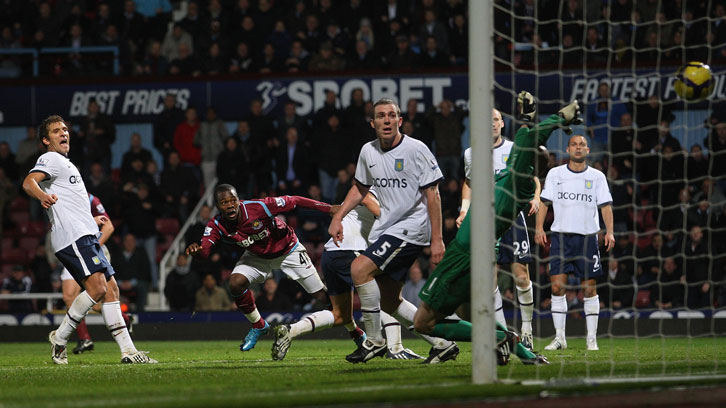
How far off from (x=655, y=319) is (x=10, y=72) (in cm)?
1376

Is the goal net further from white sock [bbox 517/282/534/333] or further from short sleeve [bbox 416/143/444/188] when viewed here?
short sleeve [bbox 416/143/444/188]

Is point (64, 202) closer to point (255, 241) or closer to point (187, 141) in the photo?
point (255, 241)

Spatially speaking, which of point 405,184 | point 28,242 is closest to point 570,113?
point 405,184

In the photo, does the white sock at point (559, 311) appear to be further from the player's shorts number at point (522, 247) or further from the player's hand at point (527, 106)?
the player's hand at point (527, 106)

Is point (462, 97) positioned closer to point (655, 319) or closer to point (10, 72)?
point (655, 319)

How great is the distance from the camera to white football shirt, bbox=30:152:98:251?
9.77 m

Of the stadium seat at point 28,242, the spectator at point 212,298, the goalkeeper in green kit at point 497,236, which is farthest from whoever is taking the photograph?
the stadium seat at point 28,242

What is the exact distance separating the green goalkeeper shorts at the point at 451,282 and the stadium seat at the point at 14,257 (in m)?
13.9

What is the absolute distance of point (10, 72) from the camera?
21125mm

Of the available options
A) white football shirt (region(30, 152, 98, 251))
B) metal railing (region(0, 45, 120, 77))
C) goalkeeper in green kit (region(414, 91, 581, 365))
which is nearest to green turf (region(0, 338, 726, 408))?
goalkeeper in green kit (region(414, 91, 581, 365))

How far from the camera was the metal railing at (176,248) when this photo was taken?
18.0 metres

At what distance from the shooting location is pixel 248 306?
429 inches

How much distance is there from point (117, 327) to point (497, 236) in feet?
13.8

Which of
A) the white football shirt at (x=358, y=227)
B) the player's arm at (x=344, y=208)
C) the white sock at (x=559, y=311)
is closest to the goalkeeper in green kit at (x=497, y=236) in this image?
the player's arm at (x=344, y=208)
